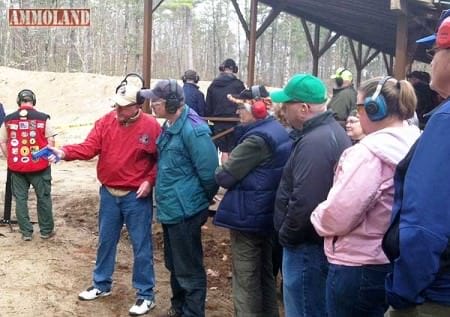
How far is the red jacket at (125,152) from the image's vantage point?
479 cm

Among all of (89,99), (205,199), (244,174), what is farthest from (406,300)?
(89,99)

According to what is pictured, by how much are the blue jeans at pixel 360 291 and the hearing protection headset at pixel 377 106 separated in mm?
706

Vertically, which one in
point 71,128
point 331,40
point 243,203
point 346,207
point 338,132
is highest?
point 331,40

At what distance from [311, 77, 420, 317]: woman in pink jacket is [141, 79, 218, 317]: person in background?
174 cm

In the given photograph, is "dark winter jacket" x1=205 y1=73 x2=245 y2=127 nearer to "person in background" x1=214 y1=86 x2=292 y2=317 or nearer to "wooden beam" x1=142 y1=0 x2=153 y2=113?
"wooden beam" x1=142 y1=0 x2=153 y2=113

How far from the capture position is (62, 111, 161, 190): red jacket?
15.7 ft

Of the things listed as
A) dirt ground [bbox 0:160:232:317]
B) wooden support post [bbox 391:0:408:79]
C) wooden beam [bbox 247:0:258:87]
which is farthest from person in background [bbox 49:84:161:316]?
wooden beam [bbox 247:0:258:87]

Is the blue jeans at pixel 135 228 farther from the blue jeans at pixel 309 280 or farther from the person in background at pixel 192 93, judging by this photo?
the person in background at pixel 192 93

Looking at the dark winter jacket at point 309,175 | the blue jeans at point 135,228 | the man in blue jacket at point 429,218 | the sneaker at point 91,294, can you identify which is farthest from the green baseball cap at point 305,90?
the sneaker at point 91,294

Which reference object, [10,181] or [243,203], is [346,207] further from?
[10,181]

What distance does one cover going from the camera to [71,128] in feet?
66.7

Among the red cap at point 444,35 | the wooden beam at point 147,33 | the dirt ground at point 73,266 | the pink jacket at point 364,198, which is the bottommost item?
the dirt ground at point 73,266

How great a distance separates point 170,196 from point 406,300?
2.65 meters

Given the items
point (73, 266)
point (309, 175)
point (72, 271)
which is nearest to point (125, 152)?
point (72, 271)
